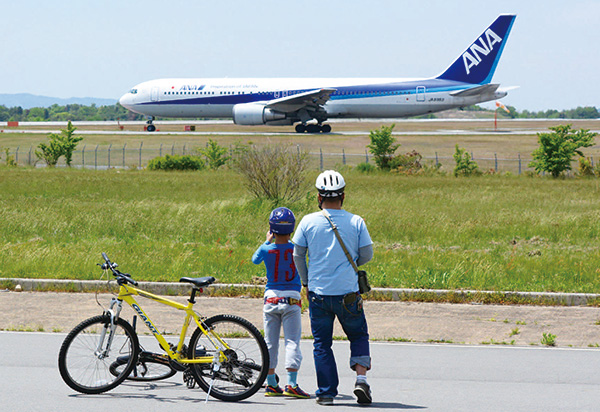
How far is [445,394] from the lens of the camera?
6.68 m

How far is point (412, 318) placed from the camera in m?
10.2

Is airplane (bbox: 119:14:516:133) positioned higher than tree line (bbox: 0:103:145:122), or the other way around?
tree line (bbox: 0:103:145:122)

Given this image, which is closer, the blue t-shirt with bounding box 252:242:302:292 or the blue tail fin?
the blue t-shirt with bounding box 252:242:302:292

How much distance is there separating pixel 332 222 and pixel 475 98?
193 feet

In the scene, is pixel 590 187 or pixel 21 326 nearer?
pixel 21 326

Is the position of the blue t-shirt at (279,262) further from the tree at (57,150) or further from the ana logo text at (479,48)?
the ana logo text at (479,48)

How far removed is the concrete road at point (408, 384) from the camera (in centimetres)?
630

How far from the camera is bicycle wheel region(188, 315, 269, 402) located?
6.32 m

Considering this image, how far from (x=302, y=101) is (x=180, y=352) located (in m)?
51.9

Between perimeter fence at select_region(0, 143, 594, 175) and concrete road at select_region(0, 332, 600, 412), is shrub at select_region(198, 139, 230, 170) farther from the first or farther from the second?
concrete road at select_region(0, 332, 600, 412)

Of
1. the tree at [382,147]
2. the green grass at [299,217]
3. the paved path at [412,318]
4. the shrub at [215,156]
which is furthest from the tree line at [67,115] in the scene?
the paved path at [412,318]

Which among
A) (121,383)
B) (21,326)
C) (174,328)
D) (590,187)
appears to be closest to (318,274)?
(121,383)

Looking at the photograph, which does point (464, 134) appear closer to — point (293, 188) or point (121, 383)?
point (293, 188)

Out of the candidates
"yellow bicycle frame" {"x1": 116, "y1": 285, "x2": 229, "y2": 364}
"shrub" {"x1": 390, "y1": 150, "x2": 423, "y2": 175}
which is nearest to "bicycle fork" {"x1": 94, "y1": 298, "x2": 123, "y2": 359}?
"yellow bicycle frame" {"x1": 116, "y1": 285, "x2": 229, "y2": 364}
